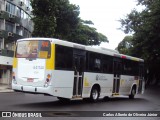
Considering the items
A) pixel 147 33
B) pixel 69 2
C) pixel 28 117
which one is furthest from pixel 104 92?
pixel 69 2

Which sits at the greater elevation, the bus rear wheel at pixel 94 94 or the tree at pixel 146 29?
the tree at pixel 146 29

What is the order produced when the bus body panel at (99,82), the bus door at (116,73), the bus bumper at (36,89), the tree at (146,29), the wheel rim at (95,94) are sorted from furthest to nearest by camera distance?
the tree at (146,29), the bus door at (116,73), the wheel rim at (95,94), the bus body panel at (99,82), the bus bumper at (36,89)

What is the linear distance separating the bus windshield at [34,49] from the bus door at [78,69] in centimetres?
186

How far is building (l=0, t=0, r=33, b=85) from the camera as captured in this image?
43.9 metres

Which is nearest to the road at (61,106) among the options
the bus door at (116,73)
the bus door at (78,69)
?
the bus door at (78,69)

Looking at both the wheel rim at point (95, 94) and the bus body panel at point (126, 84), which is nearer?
the wheel rim at point (95, 94)

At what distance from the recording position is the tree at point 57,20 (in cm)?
4081

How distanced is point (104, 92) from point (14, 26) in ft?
94.3

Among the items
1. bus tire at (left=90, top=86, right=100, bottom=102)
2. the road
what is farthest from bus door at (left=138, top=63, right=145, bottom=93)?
bus tire at (left=90, top=86, right=100, bottom=102)

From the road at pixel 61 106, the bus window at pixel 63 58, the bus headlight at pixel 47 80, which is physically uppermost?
the bus window at pixel 63 58

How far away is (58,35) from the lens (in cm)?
4481

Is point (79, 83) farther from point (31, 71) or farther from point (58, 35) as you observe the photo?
point (58, 35)

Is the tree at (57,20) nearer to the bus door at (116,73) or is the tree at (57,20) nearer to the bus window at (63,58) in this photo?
the bus door at (116,73)

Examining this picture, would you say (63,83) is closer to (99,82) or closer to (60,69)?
(60,69)
